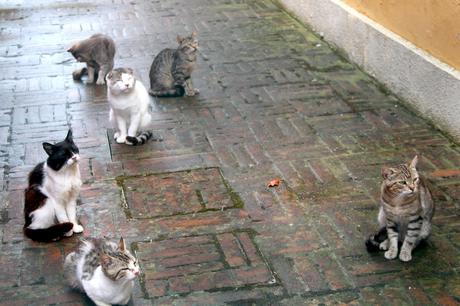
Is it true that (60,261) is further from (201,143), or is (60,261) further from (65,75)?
(65,75)

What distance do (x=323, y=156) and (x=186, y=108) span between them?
1724 mm

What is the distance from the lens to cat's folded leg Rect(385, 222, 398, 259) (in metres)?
4.48

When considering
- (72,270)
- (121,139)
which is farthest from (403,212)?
(121,139)

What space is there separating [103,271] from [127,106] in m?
2.49

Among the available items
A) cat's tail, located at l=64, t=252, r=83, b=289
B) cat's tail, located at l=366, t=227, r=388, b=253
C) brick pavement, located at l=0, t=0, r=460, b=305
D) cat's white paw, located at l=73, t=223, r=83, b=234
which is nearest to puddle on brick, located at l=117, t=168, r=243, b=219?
brick pavement, located at l=0, t=0, r=460, b=305

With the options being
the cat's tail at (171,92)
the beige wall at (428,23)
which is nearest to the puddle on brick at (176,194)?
the cat's tail at (171,92)

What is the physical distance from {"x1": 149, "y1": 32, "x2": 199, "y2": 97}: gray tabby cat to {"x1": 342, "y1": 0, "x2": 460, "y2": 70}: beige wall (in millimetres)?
2150

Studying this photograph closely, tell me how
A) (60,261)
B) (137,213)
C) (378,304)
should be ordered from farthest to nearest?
1. (137,213)
2. (60,261)
3. (378,304)

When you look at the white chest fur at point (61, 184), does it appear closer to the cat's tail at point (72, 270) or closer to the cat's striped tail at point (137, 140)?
the cat's tail at point (72, 270)

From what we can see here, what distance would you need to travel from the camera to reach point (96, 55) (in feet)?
25.0

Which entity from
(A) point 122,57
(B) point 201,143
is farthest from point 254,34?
(B) point 201,143

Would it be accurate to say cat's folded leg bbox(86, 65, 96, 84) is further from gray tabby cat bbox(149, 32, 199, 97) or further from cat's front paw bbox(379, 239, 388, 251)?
cat's front paw bbox(379, 239, 388, 251)

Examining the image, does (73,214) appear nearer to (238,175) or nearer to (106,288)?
(106,288)

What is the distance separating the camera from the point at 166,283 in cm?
430
